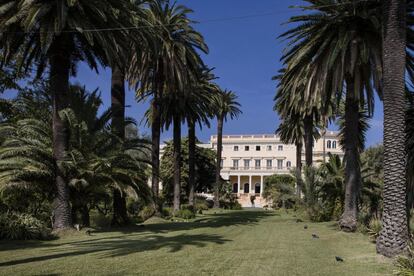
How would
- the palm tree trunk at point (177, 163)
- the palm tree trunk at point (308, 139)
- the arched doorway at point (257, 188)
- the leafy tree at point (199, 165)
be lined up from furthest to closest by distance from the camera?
1. the arched doorway at point (257, 188)
2. the leafy tree at point (199, 165)
3. the palm tree trunk at point (308, 139)
4. the palm tree trunk at point (177, 163)

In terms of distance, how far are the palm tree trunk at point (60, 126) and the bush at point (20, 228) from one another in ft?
5.05

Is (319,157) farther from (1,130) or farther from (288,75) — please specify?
(1,130)

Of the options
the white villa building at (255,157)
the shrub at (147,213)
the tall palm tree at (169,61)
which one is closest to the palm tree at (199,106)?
the tall palm tree at (169,61)

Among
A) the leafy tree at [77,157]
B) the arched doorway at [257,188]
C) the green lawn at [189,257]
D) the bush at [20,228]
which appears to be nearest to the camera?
the green lawn at [189,257]

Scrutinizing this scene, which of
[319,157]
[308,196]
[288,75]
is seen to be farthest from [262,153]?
[288,75]

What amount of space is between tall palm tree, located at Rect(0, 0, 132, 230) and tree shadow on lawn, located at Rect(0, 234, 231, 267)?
3649mm

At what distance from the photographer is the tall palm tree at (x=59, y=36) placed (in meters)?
15.2

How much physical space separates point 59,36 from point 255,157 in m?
76.5

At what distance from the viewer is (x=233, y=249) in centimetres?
1227

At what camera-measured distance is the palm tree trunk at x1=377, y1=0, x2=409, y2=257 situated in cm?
1165

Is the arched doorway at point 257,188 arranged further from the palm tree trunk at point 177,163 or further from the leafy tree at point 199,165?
the palm tree trunk at point 177,163

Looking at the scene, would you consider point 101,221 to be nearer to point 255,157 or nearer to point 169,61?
point 169,61

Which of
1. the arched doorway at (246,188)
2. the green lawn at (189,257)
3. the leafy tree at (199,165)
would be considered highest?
the leafy tree at (199,165)

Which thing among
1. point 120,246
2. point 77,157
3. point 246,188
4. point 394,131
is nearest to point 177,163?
point 77,157
